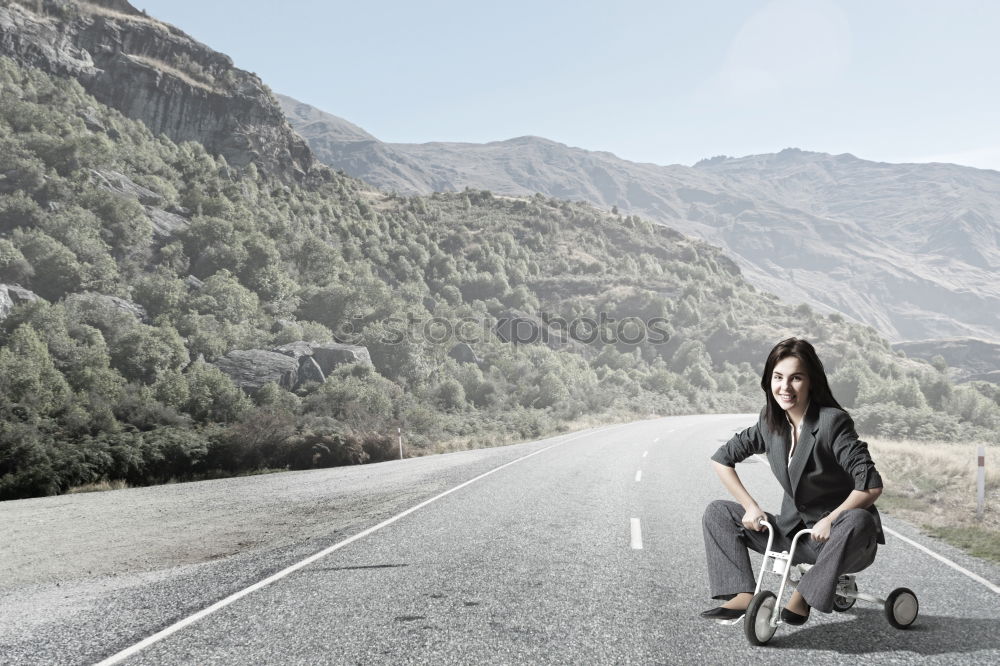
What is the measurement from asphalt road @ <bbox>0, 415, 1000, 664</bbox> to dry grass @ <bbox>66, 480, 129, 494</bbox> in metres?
7.94

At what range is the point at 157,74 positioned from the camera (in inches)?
3265

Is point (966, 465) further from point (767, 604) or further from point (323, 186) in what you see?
point (323, 186)

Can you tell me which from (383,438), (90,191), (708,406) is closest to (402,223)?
(90,191)

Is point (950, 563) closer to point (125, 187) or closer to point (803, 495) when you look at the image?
point (803, 495)

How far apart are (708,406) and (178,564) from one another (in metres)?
67.2

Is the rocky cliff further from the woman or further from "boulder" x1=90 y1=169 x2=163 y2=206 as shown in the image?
the woman

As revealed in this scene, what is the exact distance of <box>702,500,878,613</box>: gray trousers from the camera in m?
3.58

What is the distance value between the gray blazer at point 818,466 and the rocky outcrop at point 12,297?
49.0m

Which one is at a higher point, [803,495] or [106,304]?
[106,304]

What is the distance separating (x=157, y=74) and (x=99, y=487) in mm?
84779

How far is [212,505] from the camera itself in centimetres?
1147

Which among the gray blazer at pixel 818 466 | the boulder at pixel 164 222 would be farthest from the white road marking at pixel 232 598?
the boulder at pixel 164 222

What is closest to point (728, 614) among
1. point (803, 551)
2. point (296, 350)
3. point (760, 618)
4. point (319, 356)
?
point (760, 618)

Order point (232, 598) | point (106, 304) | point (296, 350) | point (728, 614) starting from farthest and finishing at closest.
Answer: point (106, 304) → point (296, 350) → point (232, 598) → point (728, 614)
